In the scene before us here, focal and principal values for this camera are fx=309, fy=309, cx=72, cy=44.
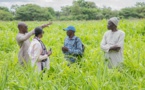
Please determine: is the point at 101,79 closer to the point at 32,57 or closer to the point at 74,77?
the point at 74,77

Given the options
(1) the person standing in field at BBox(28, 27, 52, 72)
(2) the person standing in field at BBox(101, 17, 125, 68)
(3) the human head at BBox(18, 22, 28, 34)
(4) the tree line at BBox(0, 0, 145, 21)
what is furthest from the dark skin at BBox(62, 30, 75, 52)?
(4) the tree line at BBox(0, 0, 145, 21)

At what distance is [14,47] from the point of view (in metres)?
8.96

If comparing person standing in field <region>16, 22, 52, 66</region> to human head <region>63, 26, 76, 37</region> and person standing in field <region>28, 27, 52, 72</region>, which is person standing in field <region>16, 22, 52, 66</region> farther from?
human head <region>63, 26, 76, 37</region>

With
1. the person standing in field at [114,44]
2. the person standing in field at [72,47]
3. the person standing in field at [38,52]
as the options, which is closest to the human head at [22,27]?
the person standing in field at [38,52]

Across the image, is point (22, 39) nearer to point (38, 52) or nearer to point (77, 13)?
point (38, 52)

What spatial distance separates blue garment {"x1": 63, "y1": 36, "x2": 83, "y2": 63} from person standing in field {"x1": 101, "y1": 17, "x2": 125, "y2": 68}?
1.59 ft

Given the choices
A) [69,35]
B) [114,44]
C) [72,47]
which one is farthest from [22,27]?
[114,44]

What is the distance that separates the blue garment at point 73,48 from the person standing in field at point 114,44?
0.48 meters

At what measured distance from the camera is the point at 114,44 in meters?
4.83

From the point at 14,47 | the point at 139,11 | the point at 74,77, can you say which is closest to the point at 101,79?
the point at 74,77

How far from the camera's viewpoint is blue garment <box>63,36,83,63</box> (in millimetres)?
5141

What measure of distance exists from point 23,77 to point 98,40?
19.3ft

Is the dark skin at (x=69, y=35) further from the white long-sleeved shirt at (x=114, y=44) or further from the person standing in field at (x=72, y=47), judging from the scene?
the white long-sleeved shirt at (x=114, y=44)

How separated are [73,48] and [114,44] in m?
0.73
